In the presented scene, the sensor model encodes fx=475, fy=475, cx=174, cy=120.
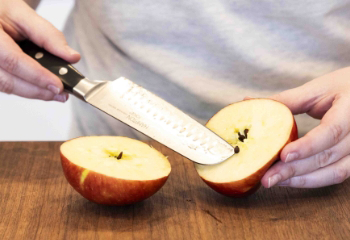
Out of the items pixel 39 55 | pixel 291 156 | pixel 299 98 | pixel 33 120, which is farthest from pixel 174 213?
pixel 33 120

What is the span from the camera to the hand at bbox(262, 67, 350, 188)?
0.99 meters

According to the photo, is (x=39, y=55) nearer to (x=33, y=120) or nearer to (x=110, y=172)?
(x=110, y=172)

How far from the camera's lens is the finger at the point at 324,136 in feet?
3.21

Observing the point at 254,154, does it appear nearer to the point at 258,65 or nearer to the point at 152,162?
the point at 152,162

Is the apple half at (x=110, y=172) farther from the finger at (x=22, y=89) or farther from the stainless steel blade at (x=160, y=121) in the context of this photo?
the finger at (x=22, y=89)

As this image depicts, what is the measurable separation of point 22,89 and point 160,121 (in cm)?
38

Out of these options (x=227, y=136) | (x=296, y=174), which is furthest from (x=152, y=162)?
(x=296, y=174)

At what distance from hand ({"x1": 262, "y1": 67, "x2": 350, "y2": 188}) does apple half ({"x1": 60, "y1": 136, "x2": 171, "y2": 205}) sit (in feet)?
0.80

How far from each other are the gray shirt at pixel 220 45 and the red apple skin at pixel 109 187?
445 millimetres

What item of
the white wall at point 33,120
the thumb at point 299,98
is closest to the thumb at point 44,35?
the thumb at point 299,98

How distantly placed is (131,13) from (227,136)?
482mm

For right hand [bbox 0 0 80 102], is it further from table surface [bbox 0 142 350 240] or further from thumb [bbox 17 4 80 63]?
table surface [bbox 0 142 350 240]

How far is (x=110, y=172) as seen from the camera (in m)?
0.98

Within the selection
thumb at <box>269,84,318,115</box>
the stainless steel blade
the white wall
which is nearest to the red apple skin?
the stainless steel blade
